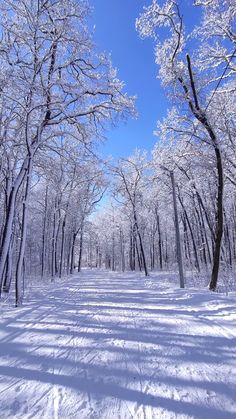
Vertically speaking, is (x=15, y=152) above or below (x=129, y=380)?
above

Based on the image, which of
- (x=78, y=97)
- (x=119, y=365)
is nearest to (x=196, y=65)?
(x=78, y=97)

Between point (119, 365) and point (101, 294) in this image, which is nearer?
point (119, 365)

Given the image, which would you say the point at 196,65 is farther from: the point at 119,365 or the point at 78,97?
the point at 119,365

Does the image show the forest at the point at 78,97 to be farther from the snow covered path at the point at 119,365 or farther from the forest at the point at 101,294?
the snow covered path at the point at 119,365

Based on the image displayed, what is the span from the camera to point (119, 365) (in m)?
3.90

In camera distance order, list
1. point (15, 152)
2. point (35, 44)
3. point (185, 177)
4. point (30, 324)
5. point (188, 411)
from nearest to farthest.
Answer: point (188, 411) < point (30, 324) < point (35, 44) < point (15, 152) < point (185, 177)

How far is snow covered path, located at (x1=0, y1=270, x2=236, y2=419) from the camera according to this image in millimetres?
2873

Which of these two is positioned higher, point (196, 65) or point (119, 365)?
point (196, 65)

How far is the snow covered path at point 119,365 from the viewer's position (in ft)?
9.43

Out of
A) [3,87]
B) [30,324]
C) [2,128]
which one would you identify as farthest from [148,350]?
[2,128]

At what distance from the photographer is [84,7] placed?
10.2 metres

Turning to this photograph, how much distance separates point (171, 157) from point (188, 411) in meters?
14.8

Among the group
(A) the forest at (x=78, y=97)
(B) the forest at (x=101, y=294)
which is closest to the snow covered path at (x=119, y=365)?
(B) the forest at (x=101, y=294)

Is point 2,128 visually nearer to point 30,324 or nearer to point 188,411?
point 30,324
